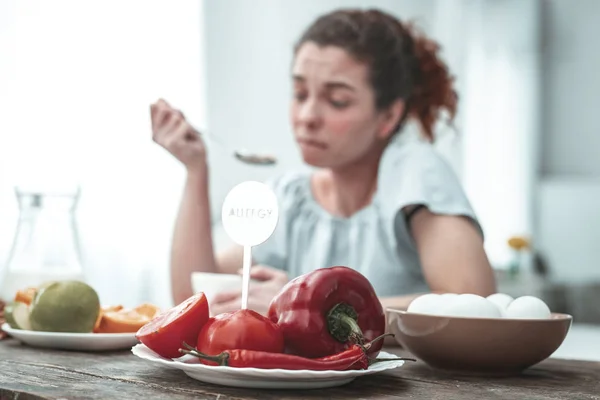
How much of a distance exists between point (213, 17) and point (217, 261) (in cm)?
193

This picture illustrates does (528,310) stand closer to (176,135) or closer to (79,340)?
(79,340)

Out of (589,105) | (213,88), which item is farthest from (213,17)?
(589,105)

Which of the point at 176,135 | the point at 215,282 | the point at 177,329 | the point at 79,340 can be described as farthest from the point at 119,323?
the point at 176,135

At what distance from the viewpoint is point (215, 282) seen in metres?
1.18

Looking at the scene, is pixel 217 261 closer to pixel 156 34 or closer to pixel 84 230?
pixel 84 230

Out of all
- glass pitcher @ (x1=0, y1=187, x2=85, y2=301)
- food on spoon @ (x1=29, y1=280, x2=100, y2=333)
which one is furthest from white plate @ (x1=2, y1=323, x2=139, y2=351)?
glass pitcher @ (x1=0, y1=187, x2=85, y2=301)

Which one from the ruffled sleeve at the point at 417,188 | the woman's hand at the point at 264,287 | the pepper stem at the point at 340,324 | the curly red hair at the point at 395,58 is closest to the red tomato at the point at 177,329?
the pepper stem at the point at 340,324

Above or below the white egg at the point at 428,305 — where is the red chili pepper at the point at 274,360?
below

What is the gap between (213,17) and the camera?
364cm

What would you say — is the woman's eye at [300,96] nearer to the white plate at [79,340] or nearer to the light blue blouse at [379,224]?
the light blue blouse at [379,224]

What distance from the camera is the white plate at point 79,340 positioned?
100 cm

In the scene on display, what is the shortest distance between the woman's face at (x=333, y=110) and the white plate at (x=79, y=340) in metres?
0.89

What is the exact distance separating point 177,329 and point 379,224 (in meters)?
1.13

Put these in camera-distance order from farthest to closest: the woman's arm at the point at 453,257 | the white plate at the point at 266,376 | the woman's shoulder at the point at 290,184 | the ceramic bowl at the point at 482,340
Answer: the woman's shoulder at the point at 290,184 → the woman's arm at the point at 453,257 → the ceramic bowl at the point at 482,340 → the white plate at the point at 266,376
